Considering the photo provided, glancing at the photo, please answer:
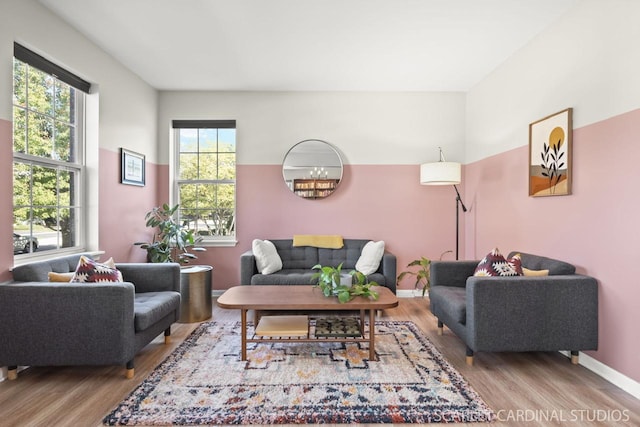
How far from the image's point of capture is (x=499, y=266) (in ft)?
9.40

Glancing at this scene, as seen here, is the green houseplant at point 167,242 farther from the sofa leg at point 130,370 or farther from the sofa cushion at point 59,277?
the sofa leg at point 130,370

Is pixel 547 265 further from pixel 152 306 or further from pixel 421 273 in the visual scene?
pixel 152 306

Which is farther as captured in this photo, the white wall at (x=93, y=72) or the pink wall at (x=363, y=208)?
the pink wall at (x=363, y=208)

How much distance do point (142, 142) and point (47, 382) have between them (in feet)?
9.34

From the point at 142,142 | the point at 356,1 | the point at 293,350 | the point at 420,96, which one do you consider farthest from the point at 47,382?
the point at 420,96

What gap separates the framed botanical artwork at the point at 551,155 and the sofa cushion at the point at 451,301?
3.79 ft

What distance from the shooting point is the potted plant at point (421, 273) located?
4.35 meters

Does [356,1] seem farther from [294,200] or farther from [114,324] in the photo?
[114,324]

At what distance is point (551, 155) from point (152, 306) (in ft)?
11.4

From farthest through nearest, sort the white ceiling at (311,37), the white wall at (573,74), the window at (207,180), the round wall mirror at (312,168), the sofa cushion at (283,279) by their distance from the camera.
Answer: the window at (207,180)
the round wall mirror at (312,168)
the sofa cushion at (283,279)
the white ceiling at (311,37)
the white wall at (573,74)

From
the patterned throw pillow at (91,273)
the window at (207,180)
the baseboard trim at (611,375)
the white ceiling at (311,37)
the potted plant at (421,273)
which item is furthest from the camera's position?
the window at (207,180)

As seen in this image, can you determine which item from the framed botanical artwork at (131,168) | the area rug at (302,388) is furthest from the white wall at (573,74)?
the framed botanical artwork at (131,168)

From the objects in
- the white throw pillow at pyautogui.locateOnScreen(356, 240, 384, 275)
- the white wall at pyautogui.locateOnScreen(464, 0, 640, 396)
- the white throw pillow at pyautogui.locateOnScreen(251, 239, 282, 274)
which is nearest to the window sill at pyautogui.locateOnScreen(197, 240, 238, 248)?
the white throw pillow at pyautogui.locateOnScreen(251, 239, 282, 274)

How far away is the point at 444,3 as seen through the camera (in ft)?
8.91
